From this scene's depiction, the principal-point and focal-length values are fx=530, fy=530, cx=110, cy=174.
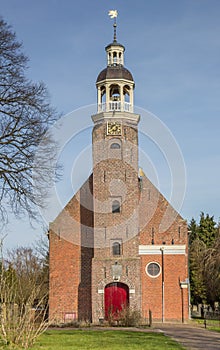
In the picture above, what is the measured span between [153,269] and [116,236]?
3.62 metres

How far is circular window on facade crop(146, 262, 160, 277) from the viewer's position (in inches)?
1340

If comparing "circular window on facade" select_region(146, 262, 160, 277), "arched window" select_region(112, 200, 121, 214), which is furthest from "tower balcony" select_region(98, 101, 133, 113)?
"circular window on facade" select_region(146, 262, 160, 277)

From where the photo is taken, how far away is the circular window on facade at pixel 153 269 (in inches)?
1340

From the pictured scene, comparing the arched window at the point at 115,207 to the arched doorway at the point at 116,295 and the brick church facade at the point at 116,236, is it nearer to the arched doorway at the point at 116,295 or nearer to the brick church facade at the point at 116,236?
the brick church facade at the point at 116,236

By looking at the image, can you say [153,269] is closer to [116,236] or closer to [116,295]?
[116,295]

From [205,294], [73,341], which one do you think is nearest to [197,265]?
[205,294]

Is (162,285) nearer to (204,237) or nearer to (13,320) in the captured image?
(13,320)

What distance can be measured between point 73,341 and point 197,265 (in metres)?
30.7

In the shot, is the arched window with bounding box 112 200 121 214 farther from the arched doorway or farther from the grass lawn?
the grass lawn

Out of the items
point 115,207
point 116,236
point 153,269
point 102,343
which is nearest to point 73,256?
point 116,236

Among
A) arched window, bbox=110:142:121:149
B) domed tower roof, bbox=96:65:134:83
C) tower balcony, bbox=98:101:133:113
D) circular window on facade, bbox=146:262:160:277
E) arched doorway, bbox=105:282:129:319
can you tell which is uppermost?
domed tower roof, bbox=96:65:134:83

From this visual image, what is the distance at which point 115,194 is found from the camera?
3338cm

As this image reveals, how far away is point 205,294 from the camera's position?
48406mm

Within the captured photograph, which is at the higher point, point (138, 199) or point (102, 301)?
point (138, 199)
